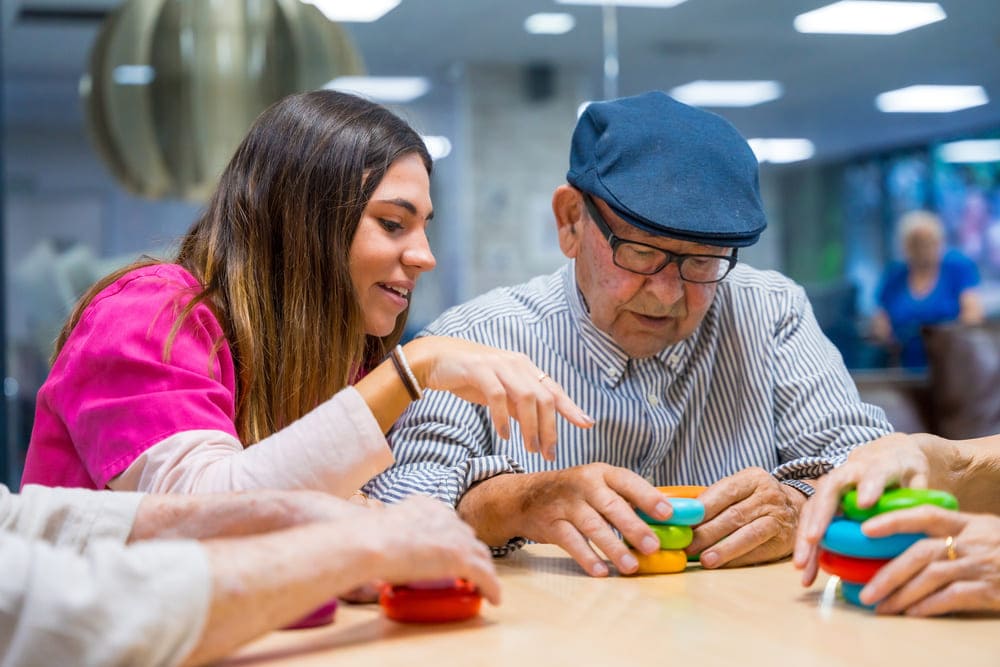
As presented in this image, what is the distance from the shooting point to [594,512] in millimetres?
1337

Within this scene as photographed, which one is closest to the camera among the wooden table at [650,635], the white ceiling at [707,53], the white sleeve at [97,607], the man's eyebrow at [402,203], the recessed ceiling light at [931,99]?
the white sleeve at [97,607]

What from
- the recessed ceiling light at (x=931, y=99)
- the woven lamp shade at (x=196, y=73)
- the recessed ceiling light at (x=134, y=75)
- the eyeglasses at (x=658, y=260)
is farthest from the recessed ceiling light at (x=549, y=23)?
the eyeglasses at (x=658, y=260)

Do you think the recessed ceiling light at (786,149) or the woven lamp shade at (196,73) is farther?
the recessed ceiling light at (786,149)

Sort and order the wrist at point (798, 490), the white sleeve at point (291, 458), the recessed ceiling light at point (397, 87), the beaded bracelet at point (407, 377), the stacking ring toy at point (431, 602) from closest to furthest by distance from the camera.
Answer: the stacking ring toy at point (431, 602)
the white sleeve at point (291, 458)
the beaded bracelet at point (407, 377)
the wrist at point (798, 490)
the recessed ceiling light at point (397, 87)

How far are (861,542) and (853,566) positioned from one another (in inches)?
1.2

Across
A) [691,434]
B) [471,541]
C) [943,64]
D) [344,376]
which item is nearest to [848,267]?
[943,64]

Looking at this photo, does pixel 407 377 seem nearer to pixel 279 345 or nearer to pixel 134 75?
pixel 279 345

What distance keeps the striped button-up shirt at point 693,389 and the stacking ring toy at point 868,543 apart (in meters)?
0.59

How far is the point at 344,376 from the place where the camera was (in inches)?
61.3

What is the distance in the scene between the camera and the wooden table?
37.1 inches

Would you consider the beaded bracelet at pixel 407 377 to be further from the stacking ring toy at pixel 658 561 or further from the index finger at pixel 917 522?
the index finger at pixel 917 522

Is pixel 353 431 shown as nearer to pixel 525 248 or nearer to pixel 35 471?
pixel 35 471

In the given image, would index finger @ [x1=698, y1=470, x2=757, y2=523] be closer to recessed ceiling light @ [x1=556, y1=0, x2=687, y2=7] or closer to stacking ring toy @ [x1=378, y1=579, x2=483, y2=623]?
stacking ring toy @ [x1=378, y1=579, x2=483, y2=623]

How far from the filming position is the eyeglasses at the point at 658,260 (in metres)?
1.61
